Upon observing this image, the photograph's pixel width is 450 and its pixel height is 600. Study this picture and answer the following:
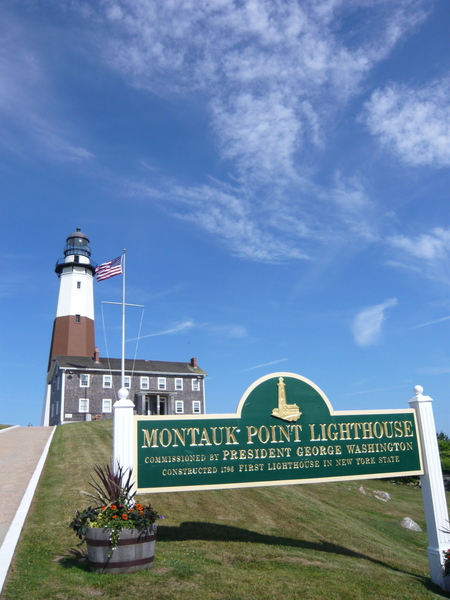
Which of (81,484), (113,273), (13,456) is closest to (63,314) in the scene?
(113,273)

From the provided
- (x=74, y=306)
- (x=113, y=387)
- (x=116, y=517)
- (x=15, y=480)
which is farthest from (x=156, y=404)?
(x=116, y=517)

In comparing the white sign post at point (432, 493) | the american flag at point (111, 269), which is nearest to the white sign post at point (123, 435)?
the white sign post at point (432, 493)

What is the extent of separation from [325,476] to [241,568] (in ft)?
8.68

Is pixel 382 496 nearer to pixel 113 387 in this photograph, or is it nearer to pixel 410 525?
pixel 410 525

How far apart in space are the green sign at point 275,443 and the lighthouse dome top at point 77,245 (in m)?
50.9

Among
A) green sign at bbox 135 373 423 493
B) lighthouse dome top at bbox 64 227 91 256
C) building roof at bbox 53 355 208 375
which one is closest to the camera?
green sign at bbox 135 373 423 493

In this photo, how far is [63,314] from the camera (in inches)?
2117

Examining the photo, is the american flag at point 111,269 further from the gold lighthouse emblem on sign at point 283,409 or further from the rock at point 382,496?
→ the gold lighthouse emblem on sign at point 283,409

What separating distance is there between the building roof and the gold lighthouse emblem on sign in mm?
39156

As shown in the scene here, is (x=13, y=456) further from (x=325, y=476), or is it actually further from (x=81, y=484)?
(x=325, y=476)

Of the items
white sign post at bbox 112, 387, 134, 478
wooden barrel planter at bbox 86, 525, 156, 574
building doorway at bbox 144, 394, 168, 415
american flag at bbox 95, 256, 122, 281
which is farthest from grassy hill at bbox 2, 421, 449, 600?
building doorway at bbox 144, 394, 168, 415

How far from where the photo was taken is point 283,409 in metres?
10.3

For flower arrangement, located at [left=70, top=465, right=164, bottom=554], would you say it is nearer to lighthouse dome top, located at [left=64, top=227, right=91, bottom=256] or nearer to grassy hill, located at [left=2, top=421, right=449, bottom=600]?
grassy hill, located at [left=2, top=421, right=449, bottom=600]

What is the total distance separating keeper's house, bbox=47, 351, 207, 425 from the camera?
46594 millimetres
